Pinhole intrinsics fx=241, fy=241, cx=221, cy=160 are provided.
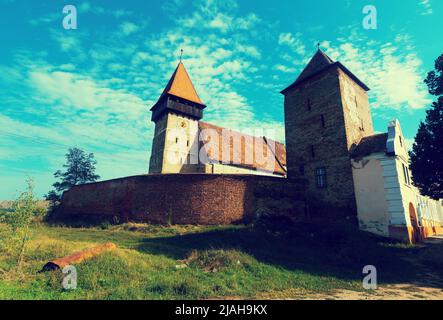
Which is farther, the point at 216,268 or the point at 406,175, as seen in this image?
the point at 406,175

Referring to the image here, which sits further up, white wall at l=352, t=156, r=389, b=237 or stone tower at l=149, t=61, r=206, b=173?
stone tower at l=149, t=61, r=206, b=173

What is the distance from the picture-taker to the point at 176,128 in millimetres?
28422

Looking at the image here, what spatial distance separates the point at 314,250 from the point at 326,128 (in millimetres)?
9949

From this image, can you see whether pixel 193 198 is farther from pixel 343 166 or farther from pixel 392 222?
pixel 392 222

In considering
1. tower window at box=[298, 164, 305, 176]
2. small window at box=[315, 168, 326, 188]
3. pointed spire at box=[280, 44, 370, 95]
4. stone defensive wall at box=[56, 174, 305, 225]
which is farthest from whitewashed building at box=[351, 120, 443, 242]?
pointed spire at box=[280, 44, 370, 95]

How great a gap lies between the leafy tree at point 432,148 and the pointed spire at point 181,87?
22576mm

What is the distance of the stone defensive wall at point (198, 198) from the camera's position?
16.9 m

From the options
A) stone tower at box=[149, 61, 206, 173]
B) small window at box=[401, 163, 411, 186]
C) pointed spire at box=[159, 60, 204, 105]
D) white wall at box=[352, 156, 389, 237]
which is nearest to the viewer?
white wall at box=[352, 156, 389, 237]

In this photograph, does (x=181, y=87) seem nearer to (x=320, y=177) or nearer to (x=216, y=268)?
(x=320, y=177)

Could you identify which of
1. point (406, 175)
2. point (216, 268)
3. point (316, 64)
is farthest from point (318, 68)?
point (216, 268)

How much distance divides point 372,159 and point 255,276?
39.6 ft

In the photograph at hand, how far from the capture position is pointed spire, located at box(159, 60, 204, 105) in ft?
96.2

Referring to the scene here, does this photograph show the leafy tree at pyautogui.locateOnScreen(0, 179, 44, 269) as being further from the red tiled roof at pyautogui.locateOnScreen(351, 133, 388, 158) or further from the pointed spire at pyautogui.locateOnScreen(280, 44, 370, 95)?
the pointed spire at pyautogui.locateOnScreen(280, 44, 370, 95)
